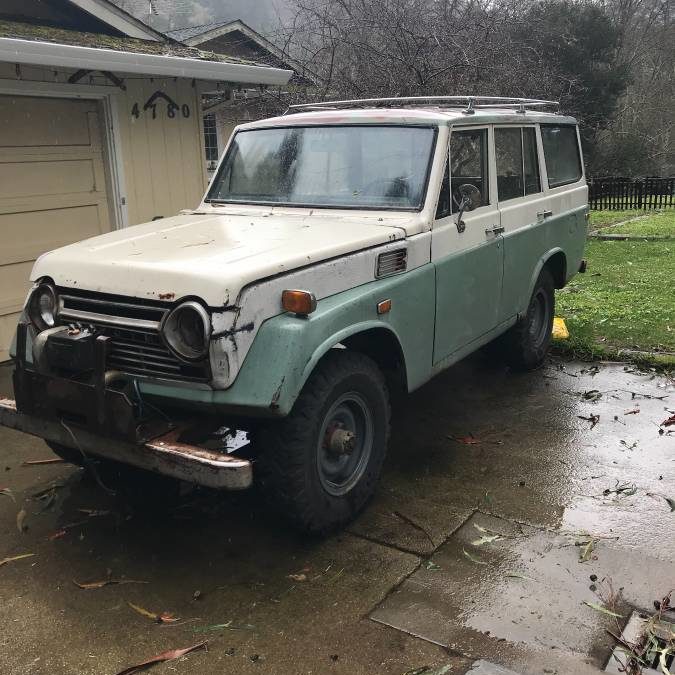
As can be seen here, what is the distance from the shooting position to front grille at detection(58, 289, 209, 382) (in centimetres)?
326

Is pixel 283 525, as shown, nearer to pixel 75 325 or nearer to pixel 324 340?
pixel 324 340

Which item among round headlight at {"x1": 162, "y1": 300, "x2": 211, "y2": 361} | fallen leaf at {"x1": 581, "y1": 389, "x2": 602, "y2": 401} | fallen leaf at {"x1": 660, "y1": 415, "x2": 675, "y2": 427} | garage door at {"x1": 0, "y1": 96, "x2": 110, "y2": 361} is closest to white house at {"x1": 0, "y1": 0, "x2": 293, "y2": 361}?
garage door at {"x1": 0, "y1": 96, "x2": 110, "y2": 361}

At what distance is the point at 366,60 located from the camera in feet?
37.0

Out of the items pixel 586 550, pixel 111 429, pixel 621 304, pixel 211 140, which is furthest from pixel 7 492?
pixel 211 140

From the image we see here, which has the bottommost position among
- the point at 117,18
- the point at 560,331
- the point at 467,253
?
the point at 560,331

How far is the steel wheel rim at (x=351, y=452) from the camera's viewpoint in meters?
3.62

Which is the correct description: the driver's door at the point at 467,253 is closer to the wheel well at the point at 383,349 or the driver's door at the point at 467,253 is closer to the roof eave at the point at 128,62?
the wheel well at the point at 383,349

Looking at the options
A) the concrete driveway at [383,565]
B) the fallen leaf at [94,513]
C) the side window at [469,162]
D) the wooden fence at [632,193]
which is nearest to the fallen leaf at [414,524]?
the concrete driveway at [383,565]

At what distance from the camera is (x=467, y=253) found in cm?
468

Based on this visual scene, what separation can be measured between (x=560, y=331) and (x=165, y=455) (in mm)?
4912

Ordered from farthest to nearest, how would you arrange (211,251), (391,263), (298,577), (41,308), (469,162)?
(469,162), (391,263), (41,308), (211,251), (298,577)

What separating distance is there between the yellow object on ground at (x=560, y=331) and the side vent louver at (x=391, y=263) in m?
3.36

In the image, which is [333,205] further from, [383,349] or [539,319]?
[539,319]

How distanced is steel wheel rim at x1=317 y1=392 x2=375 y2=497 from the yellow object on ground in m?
3.60
